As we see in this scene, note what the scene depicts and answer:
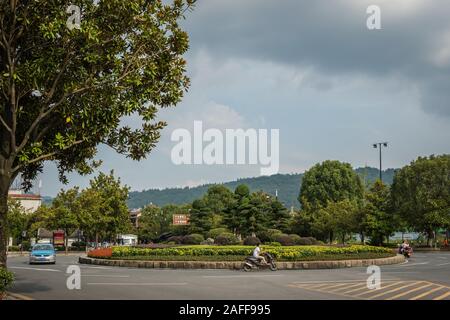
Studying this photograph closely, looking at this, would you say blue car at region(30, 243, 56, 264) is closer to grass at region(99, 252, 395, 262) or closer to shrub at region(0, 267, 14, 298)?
grass at region(99, 252, 395, 262)

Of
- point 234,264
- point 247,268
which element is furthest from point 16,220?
point 247,268

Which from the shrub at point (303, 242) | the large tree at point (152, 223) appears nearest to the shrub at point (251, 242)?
the shrub at point (303, 242)

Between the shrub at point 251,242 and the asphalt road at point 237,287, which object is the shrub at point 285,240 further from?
the asphalt road at point 237,287

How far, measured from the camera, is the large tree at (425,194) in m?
52.7

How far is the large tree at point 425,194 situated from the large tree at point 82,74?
43819 millimetres

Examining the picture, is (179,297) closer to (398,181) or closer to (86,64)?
(86,64)

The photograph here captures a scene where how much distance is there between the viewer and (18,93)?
Answer: 563 inches

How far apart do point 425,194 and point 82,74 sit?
4807 cm

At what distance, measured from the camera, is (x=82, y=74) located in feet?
48.4

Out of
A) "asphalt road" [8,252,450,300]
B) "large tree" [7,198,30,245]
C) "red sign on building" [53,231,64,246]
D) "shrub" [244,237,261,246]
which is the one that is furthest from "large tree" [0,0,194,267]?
"large tree" [7,198,30,245]

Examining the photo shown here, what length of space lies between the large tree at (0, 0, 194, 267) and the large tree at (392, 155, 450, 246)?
43819mm

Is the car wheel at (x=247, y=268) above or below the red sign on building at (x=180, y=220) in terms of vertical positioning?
below
